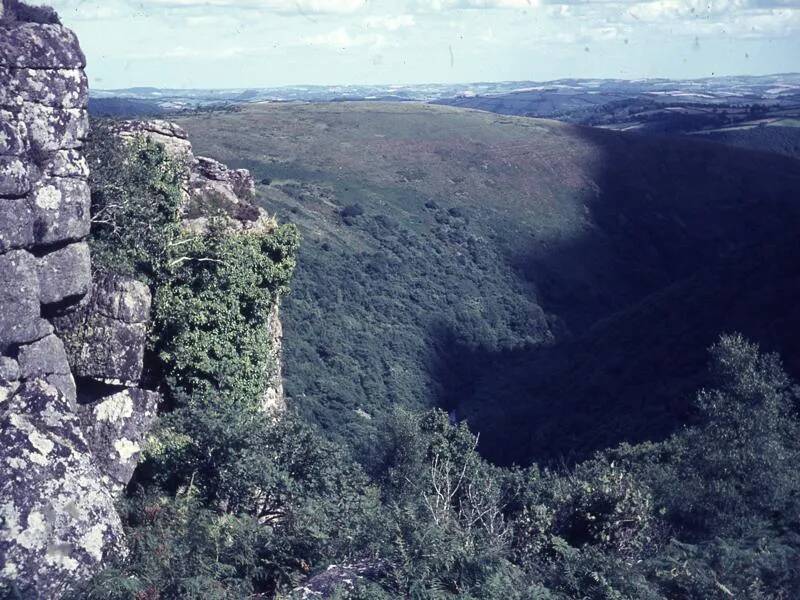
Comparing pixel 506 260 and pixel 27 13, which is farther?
pixel 506 260

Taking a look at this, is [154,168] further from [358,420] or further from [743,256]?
[743,256]

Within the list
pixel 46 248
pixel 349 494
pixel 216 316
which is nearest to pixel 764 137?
pixel 216 316

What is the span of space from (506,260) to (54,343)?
53.6 metres

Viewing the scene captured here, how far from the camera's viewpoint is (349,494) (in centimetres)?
1080

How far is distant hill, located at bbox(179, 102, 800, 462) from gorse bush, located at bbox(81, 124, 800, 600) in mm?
14511

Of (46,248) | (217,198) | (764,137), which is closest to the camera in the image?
(46,248)

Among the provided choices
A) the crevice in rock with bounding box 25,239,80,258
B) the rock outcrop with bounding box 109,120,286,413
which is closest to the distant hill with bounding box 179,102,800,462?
the rock outcrop with bounding box 109,120,286,413

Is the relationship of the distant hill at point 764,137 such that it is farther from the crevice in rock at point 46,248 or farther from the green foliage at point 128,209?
the crevice in rock at point 46,248

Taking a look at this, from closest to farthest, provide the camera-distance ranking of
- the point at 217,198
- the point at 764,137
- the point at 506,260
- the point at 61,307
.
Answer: the point at 61,307 < the point at 217,198 < the point at 506,260 < the point at 764,137

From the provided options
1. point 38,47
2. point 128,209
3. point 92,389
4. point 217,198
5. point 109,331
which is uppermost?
point 38,47

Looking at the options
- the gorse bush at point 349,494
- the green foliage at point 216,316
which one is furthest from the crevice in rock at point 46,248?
the green foliage at point 216,316

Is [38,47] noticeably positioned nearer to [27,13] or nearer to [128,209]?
[27,13]

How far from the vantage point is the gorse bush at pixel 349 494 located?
7887 millimetres

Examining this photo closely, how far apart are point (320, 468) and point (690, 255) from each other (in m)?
65.2
